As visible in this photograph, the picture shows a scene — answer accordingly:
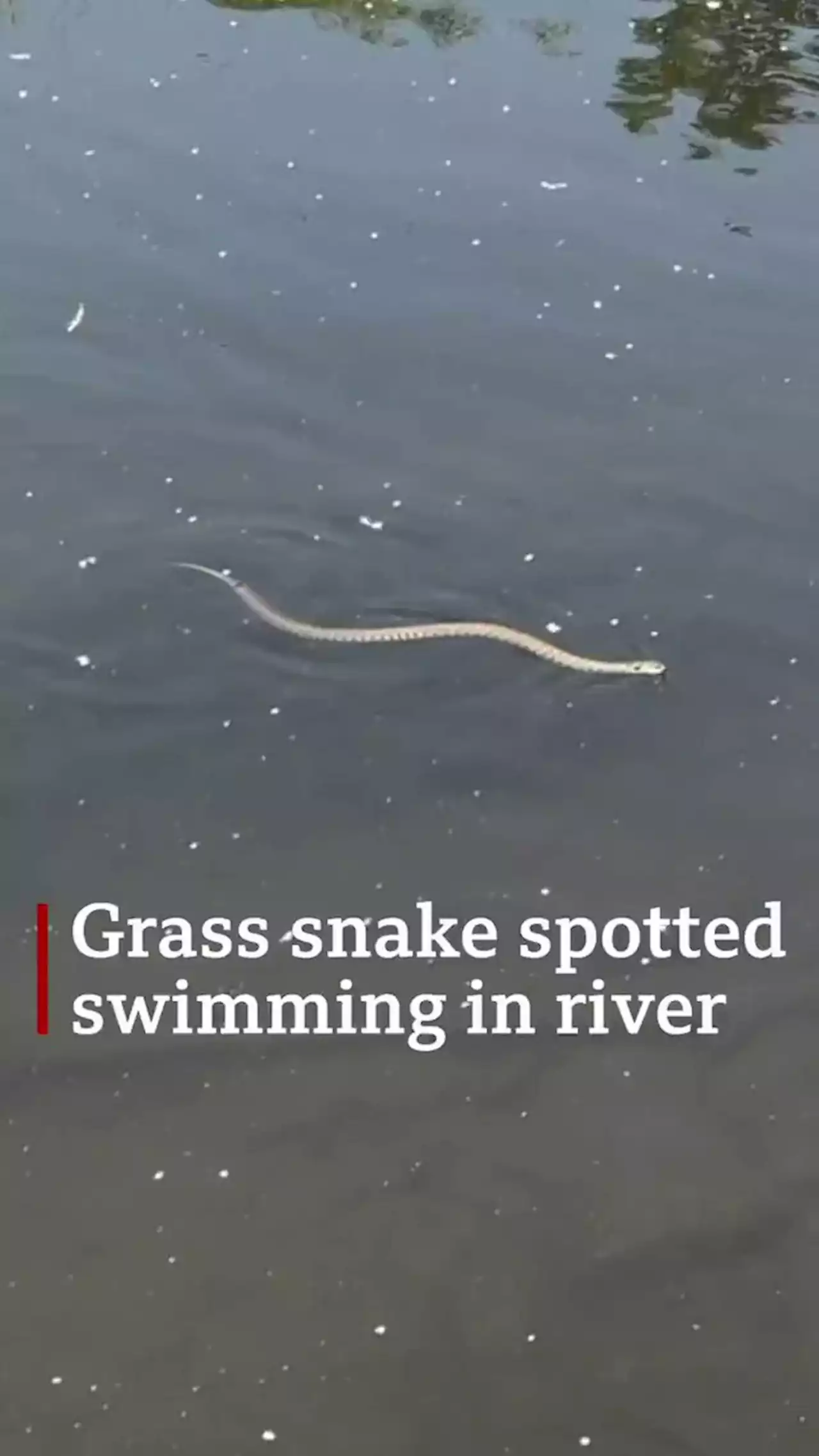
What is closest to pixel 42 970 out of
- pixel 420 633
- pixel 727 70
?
pixel 420 633

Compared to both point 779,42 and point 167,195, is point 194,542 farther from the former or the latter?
point 779,42

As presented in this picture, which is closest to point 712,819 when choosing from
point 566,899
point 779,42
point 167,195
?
point 566,899

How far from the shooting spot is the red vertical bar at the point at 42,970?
196 inches

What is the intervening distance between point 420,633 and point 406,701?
39 cm

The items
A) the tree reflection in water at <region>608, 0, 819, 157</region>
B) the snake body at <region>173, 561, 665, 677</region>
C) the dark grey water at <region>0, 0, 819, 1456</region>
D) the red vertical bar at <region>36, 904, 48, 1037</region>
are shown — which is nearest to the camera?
the dark grey water at <region>0, 0, 819, 1456</region>

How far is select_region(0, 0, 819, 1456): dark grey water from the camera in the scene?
4398 mm

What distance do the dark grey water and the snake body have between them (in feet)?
0.30

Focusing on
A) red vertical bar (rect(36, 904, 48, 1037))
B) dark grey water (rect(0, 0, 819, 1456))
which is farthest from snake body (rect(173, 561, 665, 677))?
red vertical bar (rect(36, 904, 48, 1037))

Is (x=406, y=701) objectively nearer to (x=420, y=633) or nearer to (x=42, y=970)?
(x=420, y=633)

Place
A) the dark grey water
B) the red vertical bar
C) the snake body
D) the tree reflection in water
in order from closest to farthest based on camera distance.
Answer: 1. the dark grey water
2. the red vertical bar
3. the snake body
4. the tree reflection in water

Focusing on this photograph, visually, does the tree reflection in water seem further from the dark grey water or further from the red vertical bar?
the red vertical bar

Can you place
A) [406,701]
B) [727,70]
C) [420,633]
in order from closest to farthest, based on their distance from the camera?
[406,701] < [420,633] < [727,70]

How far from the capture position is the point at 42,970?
5113mm

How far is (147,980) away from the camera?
5.15m
